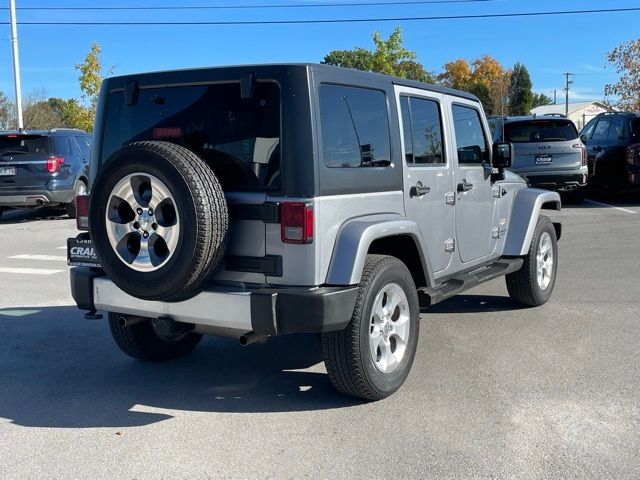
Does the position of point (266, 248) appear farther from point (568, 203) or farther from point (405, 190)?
point (568, 203)

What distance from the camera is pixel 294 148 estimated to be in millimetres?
3914

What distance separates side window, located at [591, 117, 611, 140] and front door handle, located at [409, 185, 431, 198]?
12.7m

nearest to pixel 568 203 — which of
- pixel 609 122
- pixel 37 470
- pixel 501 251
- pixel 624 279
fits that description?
pixel 609 122

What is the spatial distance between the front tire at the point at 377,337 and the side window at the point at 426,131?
0.98 metres

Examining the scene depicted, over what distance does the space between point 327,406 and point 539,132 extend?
11.4m

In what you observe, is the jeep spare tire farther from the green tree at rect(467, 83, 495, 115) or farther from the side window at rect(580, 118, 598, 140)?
the green tree at rect(467, 83, 495, 115)

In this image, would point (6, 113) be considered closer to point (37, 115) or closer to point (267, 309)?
point (37, 115)

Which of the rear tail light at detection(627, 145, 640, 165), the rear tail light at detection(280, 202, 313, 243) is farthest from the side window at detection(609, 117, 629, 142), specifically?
the rear tail light at detection(280, 202, 313, 243)

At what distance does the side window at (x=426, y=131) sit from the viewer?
16.3 ft

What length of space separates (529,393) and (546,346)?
1.09 metres

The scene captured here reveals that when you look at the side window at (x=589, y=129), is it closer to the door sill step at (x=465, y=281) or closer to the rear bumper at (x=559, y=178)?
the rear bumper at (x=559, y=178)

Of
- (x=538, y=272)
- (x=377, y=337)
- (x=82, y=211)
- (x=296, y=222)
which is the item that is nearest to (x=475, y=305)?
(x=538, y=272)

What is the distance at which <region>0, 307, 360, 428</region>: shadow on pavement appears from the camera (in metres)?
4.38

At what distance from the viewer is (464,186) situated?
554 centimetres
